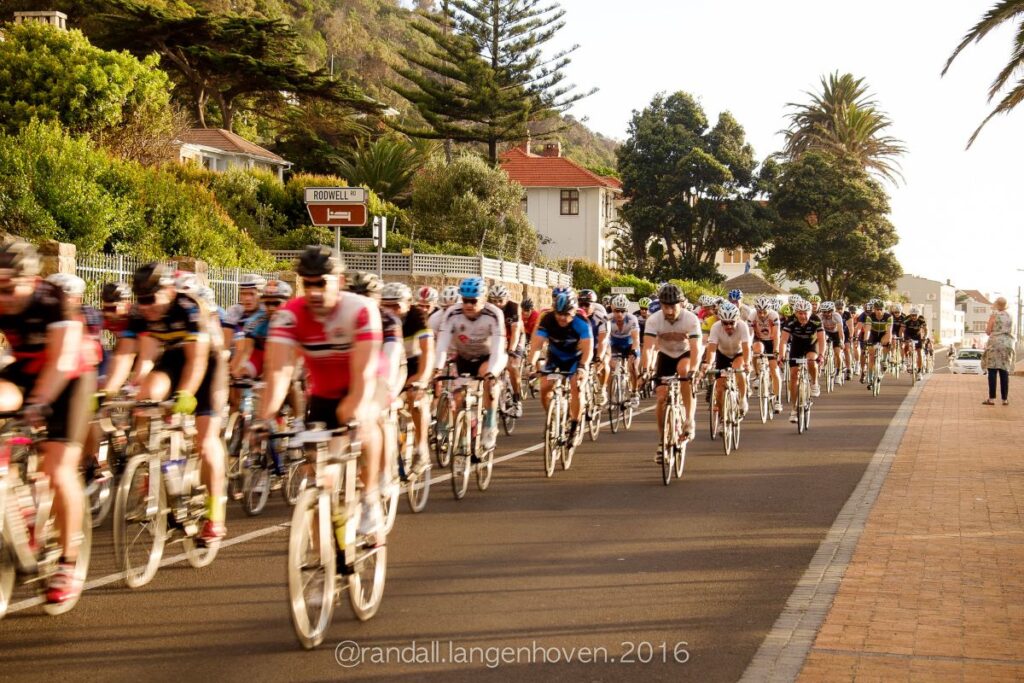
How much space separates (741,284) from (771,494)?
262ft

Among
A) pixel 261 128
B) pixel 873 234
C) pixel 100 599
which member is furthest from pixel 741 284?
pixel 100 599

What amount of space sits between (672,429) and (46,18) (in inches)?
1593

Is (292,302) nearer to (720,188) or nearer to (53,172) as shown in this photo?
(53,172)

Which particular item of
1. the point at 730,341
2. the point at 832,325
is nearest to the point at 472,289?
the point at 730,341

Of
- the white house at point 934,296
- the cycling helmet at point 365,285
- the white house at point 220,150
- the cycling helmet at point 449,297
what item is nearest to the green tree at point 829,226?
the white house at point 220,150

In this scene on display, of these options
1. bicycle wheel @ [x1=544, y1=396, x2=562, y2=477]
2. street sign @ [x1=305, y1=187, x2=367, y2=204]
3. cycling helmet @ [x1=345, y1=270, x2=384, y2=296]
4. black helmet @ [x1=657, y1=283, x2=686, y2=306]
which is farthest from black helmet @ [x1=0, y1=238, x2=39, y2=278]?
street sign @ [x1=305, y1=187, x2=367, y2=204]

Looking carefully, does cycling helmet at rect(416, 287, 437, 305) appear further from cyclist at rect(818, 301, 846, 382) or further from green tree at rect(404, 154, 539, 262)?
green tree at rect(404, 154, 539, 262)

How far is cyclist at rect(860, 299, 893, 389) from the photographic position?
27.7 meters

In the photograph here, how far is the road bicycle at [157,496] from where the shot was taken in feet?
24.5

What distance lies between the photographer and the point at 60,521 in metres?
6.64

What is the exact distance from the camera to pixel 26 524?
6562 mm

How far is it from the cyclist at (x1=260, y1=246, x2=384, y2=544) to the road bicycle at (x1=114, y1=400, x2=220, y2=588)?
48.3 inches

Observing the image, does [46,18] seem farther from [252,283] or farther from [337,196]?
[252,283]

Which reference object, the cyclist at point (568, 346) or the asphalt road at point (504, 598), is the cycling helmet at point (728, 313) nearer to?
the cyclist at point (568, 346)
